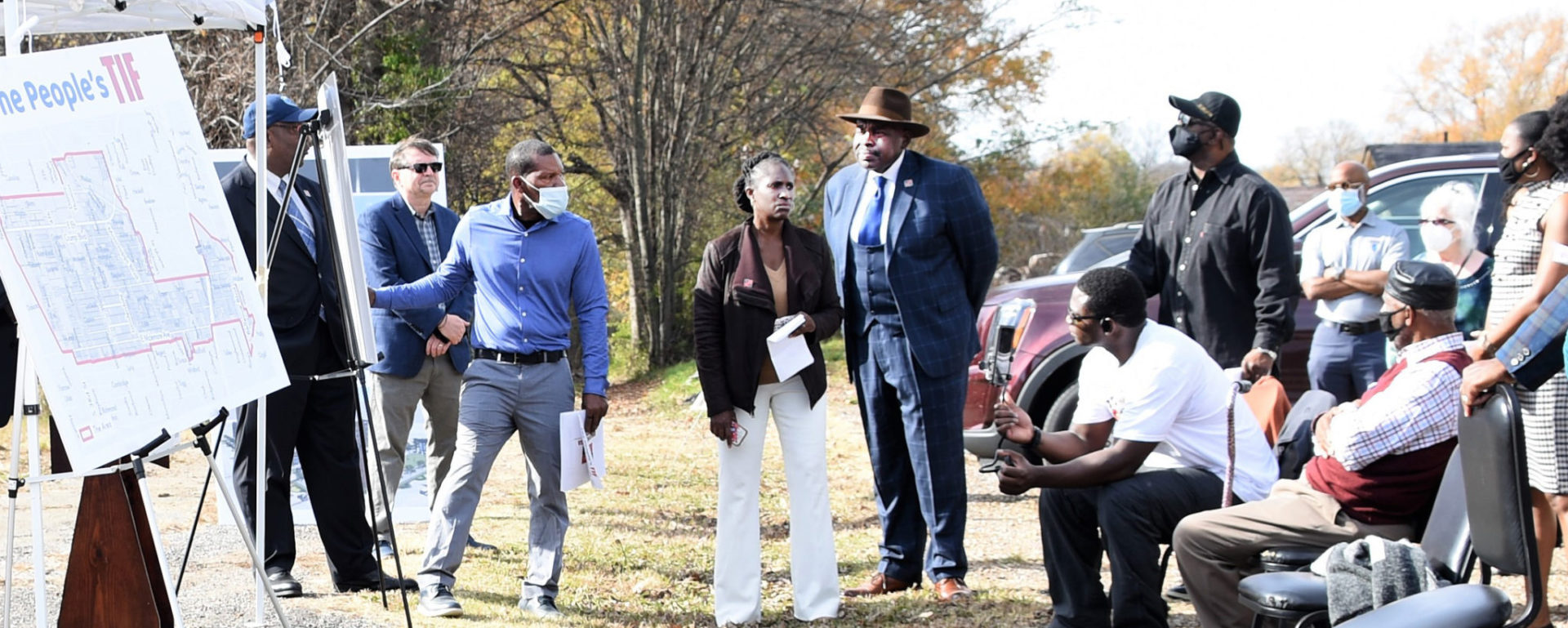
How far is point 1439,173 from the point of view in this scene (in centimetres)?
782

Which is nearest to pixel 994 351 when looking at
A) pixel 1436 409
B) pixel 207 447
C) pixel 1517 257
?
pixel 1436 409

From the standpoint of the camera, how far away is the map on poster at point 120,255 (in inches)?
137

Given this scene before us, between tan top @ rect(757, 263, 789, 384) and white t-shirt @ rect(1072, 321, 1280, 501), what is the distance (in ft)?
4.02

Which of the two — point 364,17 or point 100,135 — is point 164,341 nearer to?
point 100,135

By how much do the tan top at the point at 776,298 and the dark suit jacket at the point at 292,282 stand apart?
5.59ft

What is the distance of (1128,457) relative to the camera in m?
4.62

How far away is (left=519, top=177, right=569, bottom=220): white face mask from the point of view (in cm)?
533

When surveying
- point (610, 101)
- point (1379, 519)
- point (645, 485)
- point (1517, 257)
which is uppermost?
point (610, 101)

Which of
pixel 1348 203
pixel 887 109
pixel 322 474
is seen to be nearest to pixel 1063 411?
pixel 1348 203

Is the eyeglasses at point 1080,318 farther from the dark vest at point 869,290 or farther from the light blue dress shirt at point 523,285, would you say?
the light blue dress shirt at point 523,285

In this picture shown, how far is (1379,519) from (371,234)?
431 centimetres

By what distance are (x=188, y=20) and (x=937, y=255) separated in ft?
9.51

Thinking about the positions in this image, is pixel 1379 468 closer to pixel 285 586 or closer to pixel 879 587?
pixel 879 587

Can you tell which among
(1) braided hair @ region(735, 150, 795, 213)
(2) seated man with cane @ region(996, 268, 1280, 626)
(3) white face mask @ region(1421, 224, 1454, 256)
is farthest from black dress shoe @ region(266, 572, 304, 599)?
(3) white face mask @ region(1421, 224, 1454, 256)
